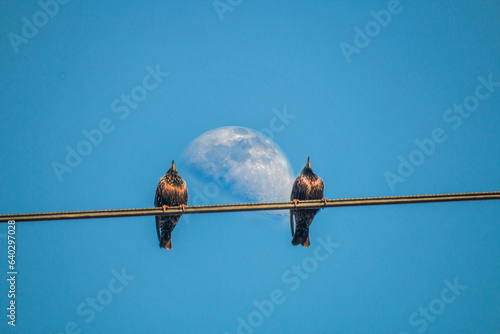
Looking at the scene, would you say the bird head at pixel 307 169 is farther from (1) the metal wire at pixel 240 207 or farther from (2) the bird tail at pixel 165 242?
(1) the metal wire at pixel 240 207

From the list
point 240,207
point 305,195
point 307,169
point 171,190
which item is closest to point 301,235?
point 305,195

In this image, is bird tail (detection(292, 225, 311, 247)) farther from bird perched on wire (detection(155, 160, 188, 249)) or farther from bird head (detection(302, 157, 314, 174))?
bird perched on wire (detection(155, 160, 188, 249))

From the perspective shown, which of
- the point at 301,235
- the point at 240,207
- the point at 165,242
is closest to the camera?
the point at 240,207

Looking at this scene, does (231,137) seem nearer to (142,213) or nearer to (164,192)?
(164,192)

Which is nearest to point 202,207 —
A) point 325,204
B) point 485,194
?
point 325,204

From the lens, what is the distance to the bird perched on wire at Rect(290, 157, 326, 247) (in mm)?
8711

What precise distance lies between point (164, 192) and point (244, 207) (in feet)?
12.9

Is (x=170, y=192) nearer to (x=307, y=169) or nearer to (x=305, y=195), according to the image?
(x=305, y=195)

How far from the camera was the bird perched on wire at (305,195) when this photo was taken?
8711mm

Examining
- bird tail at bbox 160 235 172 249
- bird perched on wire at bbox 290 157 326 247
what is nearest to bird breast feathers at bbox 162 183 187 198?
bird tail at bbox 160 235 172 249

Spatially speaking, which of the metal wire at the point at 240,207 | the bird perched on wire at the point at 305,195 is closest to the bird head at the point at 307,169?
the bird perched on wire at the point at 305,195

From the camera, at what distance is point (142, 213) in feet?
16.5

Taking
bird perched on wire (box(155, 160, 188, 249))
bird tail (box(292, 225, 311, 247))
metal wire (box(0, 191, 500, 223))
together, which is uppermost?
bird perched on wire (box(155, 160, 188, 249))

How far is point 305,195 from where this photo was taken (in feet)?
28.6
